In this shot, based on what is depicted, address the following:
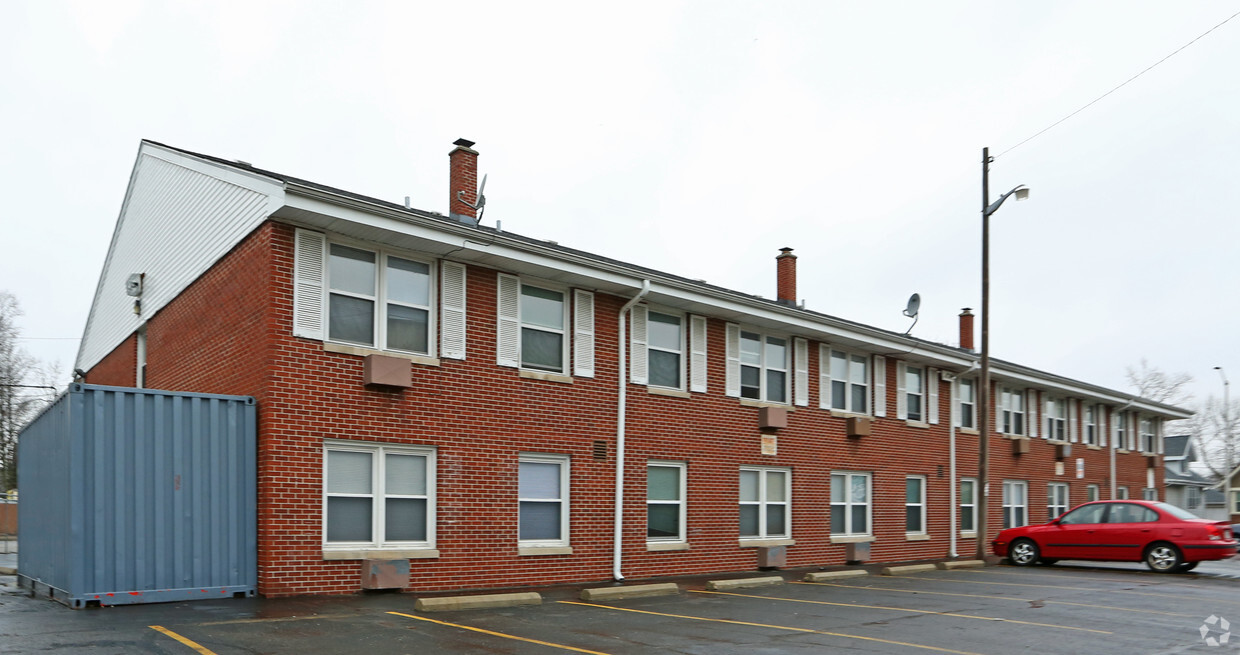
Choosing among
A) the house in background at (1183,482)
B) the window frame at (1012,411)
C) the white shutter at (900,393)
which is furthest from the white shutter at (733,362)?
the house in background at (1183,482)

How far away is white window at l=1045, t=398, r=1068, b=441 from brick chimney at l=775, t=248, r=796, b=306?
12.7 metres

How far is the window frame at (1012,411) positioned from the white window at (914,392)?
15.9ft

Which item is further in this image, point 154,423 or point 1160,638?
point 154,423

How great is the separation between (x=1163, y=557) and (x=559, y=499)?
509 inches

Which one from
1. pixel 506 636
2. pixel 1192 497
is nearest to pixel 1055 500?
pixel 506 636

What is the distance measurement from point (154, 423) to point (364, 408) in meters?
2.69

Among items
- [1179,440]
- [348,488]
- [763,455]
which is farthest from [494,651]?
[1179,440]

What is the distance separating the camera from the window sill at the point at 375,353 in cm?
1347

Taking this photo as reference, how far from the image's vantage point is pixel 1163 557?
2008 centimetres

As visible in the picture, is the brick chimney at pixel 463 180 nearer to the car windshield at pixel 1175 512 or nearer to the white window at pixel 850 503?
the white window at pixel 850 503

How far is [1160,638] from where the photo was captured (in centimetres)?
1068

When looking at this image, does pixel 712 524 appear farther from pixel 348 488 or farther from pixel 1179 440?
pixel 1179 440

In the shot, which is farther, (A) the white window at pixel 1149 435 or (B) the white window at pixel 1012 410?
(A) the white window at pixel 1149 435

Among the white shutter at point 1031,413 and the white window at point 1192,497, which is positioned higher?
the white shutter at point 1031,413
